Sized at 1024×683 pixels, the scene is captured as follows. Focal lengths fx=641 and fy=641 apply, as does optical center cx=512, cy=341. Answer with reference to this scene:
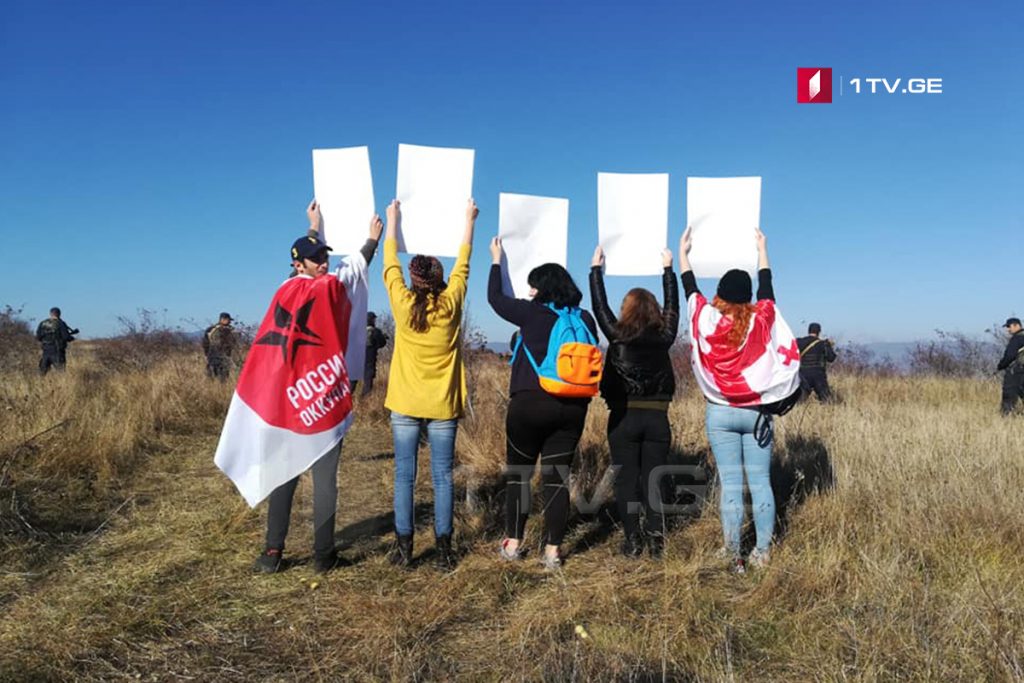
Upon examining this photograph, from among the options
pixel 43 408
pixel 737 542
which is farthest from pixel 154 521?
pixel 737 542

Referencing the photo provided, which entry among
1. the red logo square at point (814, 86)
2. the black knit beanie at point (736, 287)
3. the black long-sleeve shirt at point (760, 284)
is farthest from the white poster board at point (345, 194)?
the red logo square at point (814, 86)

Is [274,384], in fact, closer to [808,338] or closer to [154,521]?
[154,521]

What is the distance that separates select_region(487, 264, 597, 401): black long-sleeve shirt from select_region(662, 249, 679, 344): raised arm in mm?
445

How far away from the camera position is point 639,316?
12.2 ft

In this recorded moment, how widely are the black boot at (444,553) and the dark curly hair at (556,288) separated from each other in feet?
4.93

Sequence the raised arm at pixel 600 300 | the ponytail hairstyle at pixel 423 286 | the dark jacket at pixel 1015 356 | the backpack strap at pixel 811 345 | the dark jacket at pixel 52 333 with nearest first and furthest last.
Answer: the ponytail hairstyle at pixel 423 286
the raised arm at pixel 600 300
the dark jacket at pixel 1015 356
the backpack strap at pixel 811 345
the dark jacket at pixel 52 333

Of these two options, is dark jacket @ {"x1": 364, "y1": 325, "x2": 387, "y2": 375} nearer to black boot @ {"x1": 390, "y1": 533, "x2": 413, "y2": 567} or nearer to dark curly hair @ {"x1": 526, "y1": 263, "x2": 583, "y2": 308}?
black boot @ {"x1": 390, "y1": 533, "x2": 413, "y2": 567}

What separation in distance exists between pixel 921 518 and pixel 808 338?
26.5 ft

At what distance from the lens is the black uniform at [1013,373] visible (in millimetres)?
9742

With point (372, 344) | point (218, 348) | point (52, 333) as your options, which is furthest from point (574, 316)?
point (52, 333)

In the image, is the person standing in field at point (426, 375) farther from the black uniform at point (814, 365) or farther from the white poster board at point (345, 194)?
the black uniform at point (814, 365)

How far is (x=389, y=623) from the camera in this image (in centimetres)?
301

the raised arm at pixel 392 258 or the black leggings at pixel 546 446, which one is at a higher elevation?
the raised arm at pixel 392 258

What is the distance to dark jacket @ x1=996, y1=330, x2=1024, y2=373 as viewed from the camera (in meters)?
9.73
